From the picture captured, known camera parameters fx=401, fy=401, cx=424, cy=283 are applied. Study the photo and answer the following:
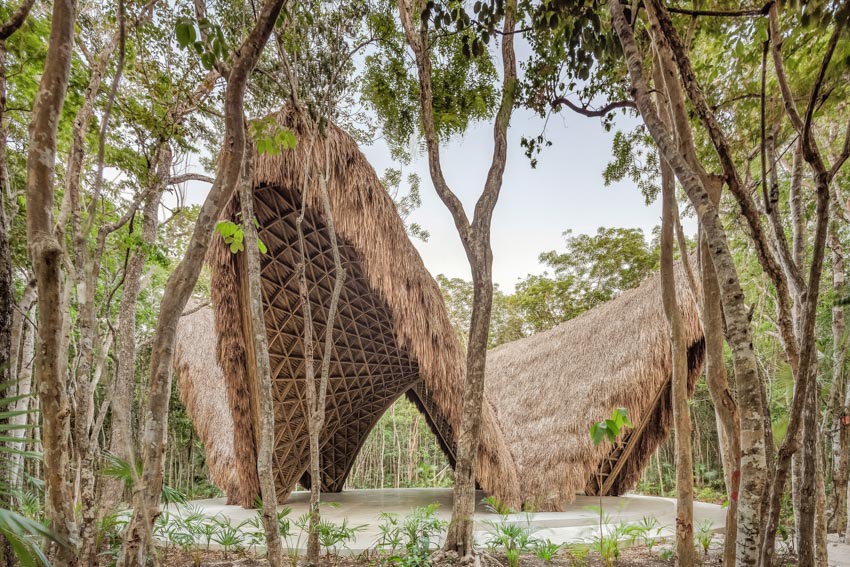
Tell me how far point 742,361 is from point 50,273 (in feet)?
7.70

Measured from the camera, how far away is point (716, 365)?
2.11 metres

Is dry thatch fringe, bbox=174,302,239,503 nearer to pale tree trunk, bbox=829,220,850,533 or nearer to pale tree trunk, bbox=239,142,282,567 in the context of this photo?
pale tree trunk, bbox=239,142,282,567

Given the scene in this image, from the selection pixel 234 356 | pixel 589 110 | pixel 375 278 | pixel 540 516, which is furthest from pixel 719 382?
pixel 234 356

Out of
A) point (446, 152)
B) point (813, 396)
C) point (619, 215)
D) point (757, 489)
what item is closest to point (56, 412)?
point (757, 489)

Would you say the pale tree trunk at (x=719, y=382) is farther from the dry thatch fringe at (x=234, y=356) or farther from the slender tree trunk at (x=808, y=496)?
the dry thatch fringe at (x=234, y=356)

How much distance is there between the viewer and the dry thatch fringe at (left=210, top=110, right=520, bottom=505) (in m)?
3.99

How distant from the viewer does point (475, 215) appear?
3404 millimetres

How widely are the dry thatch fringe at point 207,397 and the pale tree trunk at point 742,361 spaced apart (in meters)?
5.58

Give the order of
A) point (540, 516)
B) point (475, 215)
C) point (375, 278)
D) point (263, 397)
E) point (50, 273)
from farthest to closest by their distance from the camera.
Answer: point (540, 516), point (375, 278), point (475, 215), point (263, 397), point (50, 273)

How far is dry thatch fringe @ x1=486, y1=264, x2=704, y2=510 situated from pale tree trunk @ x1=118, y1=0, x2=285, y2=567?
4.79 m

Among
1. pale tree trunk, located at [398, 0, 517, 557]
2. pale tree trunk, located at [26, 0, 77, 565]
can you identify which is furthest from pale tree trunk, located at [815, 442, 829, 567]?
pale tree trunk, located at [26, 0, 77, 565]

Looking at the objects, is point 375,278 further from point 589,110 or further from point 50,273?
point 50,273

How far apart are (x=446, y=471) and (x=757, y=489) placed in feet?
55.3

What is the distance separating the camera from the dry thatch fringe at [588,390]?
513 centimetres
